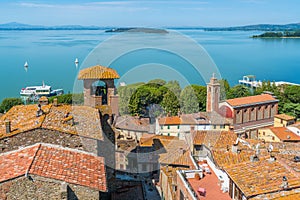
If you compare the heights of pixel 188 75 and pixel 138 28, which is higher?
pixel 138 28

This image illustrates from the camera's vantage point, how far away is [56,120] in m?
12.5

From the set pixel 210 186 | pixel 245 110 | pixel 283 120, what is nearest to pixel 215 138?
pixel 210 186

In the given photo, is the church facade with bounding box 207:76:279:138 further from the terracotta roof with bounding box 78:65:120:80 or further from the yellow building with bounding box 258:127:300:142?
the terracotta roof with bounding box 78:65:120:80

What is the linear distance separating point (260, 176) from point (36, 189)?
244 inches

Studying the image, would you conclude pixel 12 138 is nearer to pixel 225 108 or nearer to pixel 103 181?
pixel 103 181

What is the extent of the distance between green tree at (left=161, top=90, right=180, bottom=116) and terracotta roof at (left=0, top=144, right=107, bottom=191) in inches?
728

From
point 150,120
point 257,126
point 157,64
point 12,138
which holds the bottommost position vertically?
point 257,126

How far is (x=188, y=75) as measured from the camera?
94.3ft

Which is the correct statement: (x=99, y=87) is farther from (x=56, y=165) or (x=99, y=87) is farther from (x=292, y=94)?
(x=292, y=94)

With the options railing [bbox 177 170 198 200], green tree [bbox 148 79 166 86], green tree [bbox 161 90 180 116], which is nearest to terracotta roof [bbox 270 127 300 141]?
green tree [bbox 161 90 180 116]

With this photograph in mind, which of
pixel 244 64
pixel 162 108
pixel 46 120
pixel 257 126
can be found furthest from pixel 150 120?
pixel 244 64

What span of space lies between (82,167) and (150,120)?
60.9 ft

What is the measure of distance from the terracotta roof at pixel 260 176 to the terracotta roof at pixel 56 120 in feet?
16.5

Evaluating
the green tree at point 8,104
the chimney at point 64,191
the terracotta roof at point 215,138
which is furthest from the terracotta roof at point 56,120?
the green tree at point 8,104
